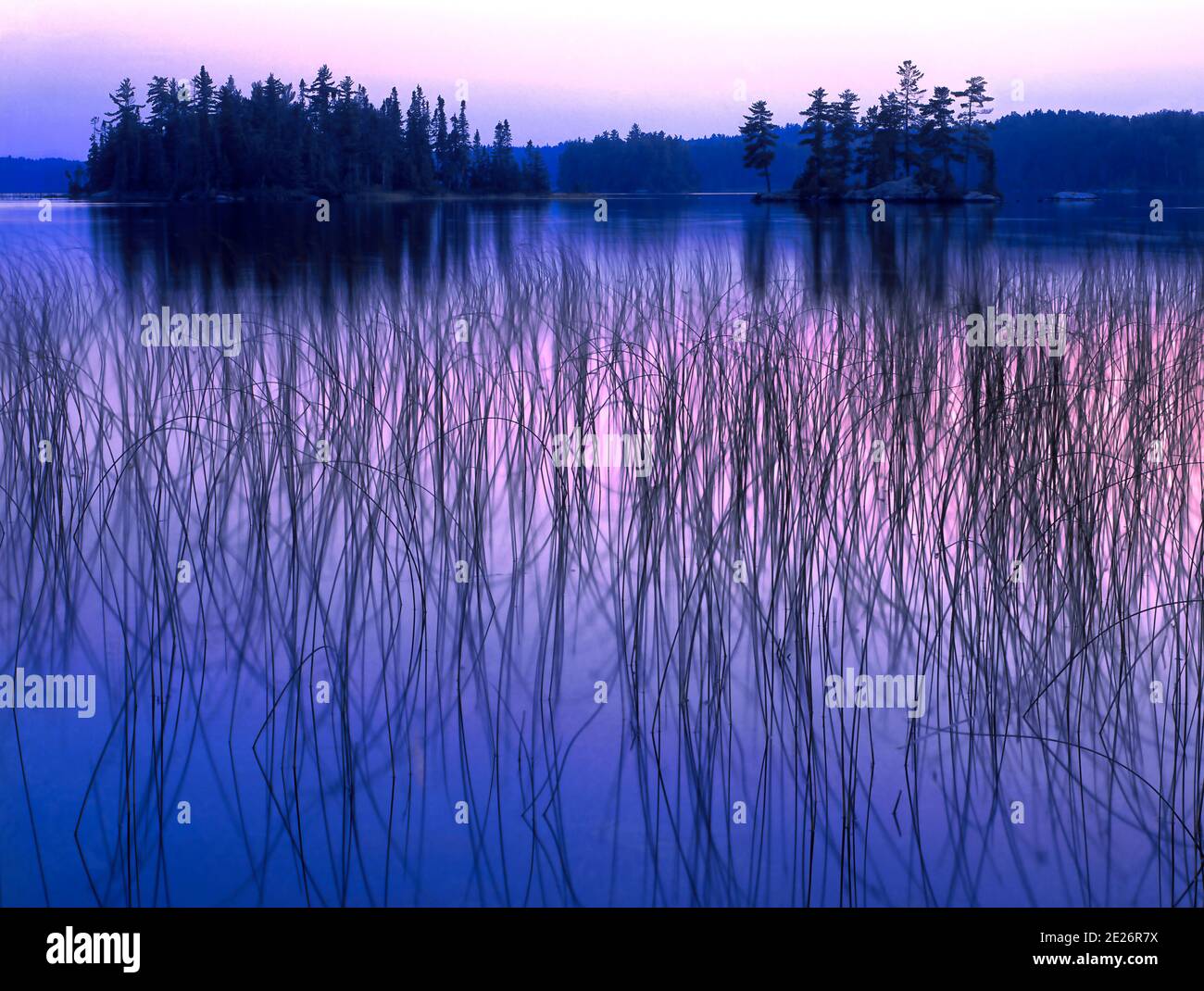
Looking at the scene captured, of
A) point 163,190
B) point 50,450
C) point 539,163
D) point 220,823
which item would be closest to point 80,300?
point 50,450

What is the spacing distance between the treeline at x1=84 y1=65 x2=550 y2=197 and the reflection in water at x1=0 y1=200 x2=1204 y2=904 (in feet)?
109

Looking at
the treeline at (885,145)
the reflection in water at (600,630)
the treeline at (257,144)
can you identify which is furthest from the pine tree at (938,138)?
the reflection in water at (600,630)

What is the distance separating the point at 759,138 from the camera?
143 feet

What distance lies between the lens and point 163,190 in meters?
40.8

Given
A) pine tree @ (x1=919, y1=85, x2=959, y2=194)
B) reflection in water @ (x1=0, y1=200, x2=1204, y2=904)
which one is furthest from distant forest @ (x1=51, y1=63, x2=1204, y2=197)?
reflection in water @ (x1=0, y1=200, x2=1204, y2=904)

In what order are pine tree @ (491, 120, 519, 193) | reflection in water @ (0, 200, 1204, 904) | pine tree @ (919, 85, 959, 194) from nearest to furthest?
reflection in water @ (0, 200, 1204, 904) → pine tree @ (919, 85, 959, 194) → pine tree @ (491, 120, 519, 193)

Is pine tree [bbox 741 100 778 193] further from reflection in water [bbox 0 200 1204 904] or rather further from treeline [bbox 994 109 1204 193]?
reflection in water [bbox 0 200 1204 904]

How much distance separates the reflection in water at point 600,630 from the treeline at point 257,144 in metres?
33.1

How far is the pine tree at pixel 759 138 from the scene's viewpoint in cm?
4275

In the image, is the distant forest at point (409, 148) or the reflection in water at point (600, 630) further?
the distant forest at point (409, 148)

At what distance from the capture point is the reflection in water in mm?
2639

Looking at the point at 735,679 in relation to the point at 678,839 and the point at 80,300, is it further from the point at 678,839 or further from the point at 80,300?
the point at 80,300

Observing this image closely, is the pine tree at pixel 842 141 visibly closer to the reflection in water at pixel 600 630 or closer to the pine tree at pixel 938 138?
the pine tree at pixel 938 138

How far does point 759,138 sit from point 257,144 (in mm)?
19987
